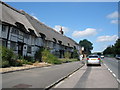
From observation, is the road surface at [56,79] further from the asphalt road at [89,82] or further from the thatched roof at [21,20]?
the thatched roof at [21,20]

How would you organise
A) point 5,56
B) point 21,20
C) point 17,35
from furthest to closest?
point 21,20
point 17,35
point 5,56

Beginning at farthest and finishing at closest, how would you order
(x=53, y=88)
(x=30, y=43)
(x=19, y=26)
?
(x=30, y=43), (x=19, y=26), (x=53, y=88)

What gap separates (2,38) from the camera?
20969 mm

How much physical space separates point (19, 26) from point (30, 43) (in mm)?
4622

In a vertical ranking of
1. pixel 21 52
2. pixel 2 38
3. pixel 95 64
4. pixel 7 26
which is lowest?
pixel 95 64

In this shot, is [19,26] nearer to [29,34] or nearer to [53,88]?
[29,34]

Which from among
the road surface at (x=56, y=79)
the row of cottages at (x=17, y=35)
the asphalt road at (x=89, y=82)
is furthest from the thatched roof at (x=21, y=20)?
the asphalt road at (x=89, y=82)

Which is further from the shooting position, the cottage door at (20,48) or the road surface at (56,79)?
the cottage door at (20,48)

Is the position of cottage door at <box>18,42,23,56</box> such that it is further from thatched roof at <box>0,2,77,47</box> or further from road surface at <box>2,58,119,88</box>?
road surface at <box>2,58,119,88</box>

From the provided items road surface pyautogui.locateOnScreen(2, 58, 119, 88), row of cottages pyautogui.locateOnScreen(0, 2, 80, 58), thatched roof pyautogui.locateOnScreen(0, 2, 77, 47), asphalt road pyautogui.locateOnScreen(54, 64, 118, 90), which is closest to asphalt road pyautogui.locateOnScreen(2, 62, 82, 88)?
road surface pyautogui.locateOnScreen(2, 58, 119, 88)

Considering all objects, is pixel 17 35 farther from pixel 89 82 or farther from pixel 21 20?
pixel 89 82

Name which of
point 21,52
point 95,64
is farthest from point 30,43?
point 95,64

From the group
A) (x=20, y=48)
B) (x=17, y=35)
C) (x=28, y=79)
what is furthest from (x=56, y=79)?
(x=20, y=48)

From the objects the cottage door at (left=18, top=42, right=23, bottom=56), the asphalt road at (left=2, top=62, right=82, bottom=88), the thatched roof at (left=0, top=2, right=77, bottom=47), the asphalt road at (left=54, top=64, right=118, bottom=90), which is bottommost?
the asphalt road at (left=54, top=64, right=118, bottom=90)
